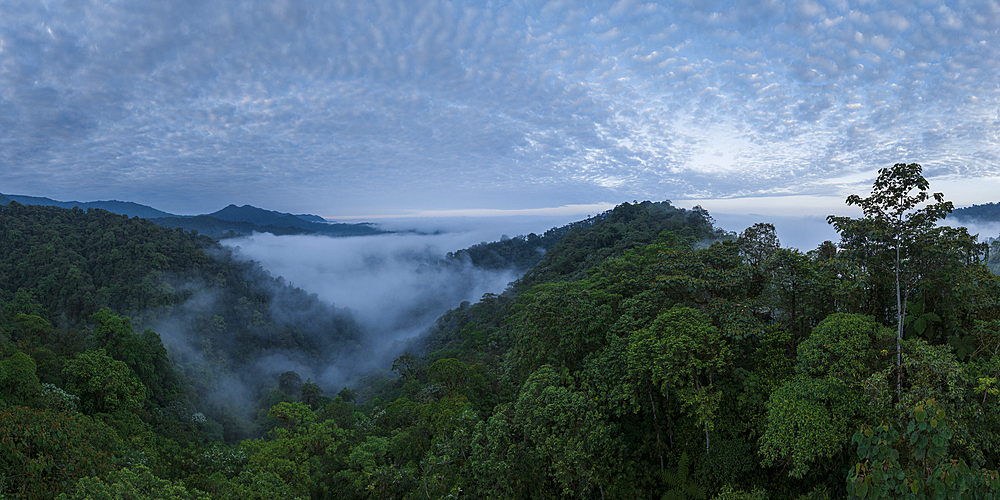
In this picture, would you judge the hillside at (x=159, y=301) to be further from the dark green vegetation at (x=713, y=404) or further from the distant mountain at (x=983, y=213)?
the distant mountain at (x=983, y=213)

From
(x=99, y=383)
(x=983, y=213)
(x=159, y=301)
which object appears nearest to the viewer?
(x=99, y=383)

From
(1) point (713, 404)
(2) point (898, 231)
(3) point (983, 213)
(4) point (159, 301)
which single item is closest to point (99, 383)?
(1) point (713, 404)

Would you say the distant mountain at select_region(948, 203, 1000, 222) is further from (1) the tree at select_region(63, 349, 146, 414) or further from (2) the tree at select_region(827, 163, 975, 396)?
(1) the tree at select_region(63, 349, 146, 414)

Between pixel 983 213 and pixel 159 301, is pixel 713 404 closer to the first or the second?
pixel 159 301

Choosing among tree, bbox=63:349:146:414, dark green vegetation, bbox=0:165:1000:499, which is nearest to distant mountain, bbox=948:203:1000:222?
dark green vegetation, bbox=0:165:1000:499

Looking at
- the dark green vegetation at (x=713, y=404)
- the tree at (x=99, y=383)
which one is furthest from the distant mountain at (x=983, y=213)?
the tree at (x=99, y=383)

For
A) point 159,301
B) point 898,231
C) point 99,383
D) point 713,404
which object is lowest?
point 159,301

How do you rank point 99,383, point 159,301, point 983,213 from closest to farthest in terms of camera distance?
point 99,383, point 159,301, point 983,213
